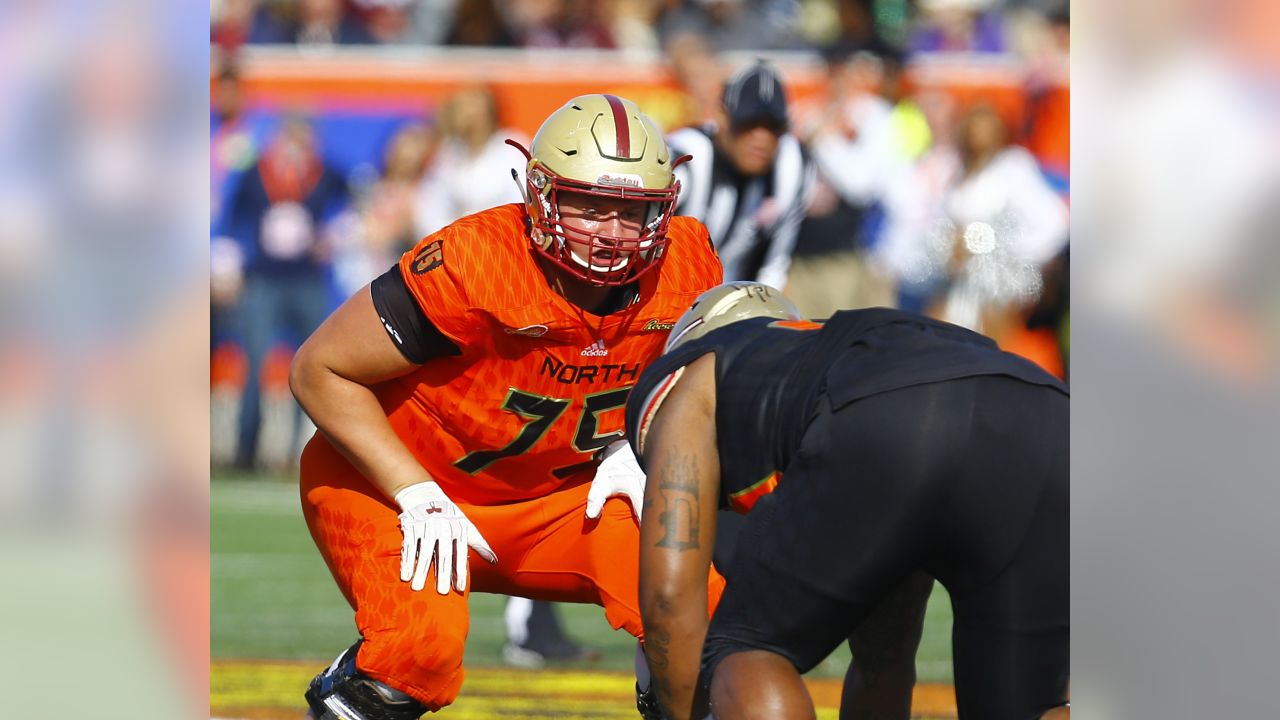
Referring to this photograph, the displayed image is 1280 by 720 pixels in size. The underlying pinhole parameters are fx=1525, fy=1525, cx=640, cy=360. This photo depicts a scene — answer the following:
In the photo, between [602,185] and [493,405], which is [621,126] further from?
[493,405]

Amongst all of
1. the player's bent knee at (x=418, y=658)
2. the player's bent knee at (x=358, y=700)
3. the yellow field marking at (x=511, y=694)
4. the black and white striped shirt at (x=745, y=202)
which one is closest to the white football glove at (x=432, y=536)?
A: the player's bent knee at (x=418, y=658)

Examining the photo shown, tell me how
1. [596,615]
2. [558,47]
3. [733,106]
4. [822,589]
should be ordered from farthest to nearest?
[558,47], [596,615], [733,106], [822,589]

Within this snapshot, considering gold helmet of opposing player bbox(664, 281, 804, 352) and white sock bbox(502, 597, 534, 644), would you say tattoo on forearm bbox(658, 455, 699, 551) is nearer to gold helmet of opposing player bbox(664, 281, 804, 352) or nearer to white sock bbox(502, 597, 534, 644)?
gold helmet of opposing player bbox(664, 281, 804, 352)

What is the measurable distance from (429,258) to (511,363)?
0.31 m

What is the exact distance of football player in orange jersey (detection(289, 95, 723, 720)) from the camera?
3.37m

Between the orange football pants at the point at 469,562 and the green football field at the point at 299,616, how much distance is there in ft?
5.85

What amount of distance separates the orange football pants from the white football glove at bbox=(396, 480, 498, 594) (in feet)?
0.11

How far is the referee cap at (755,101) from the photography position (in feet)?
19.3

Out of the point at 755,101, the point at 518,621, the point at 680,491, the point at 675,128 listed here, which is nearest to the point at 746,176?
the point at 755,101

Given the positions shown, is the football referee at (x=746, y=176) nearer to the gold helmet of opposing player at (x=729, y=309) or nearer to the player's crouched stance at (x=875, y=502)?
the gold helmet of opposing player at (x=729, y=309)
